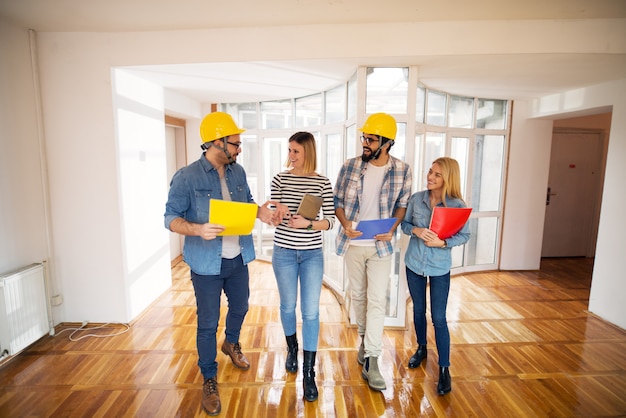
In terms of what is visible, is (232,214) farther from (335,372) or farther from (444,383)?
(444,383)

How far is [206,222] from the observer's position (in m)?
1.96

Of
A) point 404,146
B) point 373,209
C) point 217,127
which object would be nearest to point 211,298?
point 217,127

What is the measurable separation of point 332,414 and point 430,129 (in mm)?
3318

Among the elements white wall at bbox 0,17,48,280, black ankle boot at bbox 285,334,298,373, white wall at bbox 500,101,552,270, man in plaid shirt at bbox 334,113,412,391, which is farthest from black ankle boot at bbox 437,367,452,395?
white wall at bbox 0,17,48,280

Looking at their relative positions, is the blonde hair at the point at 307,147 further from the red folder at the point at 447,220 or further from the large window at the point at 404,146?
the large window at the point at 404,146

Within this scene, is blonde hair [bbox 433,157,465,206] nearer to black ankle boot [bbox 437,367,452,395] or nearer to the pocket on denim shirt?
black ankle boot [bbox 437,367,452,395]

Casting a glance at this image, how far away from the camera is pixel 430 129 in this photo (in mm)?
4051

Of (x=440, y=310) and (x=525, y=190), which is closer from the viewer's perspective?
(x=440, y=310)

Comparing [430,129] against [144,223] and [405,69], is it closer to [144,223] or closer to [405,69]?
[405,69]

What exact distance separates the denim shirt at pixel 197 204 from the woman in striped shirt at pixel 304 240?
0.37m

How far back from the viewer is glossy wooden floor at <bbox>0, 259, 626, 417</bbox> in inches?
82.2

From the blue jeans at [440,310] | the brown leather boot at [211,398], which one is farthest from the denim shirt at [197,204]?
the blue jeans at [440,310]

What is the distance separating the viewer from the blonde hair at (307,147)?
2.06m

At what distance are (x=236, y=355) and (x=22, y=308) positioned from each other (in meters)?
1.74
